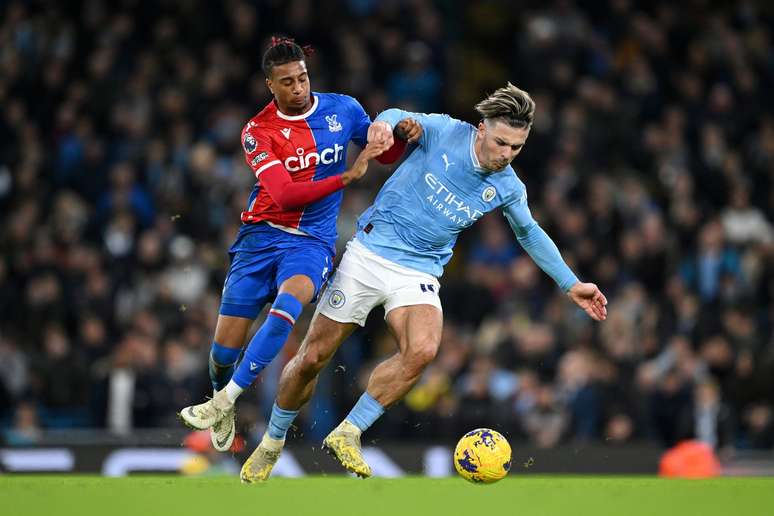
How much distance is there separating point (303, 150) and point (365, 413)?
1.68 m

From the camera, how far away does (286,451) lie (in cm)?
1212

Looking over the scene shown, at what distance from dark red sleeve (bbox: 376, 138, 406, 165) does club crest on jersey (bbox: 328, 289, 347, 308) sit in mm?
868

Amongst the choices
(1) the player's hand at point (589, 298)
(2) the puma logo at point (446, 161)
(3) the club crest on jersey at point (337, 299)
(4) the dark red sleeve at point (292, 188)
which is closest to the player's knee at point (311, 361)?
(3) the club crest on jersey at point (337, 299)

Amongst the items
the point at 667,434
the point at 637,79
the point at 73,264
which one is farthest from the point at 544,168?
A: the point at 73,264

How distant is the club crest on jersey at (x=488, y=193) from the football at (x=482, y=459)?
1.46m

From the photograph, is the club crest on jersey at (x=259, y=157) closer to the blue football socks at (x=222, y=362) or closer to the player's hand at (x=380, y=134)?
the player's hand at (x=380, y=134)

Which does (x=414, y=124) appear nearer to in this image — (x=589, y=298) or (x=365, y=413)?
(x=589, y=298)

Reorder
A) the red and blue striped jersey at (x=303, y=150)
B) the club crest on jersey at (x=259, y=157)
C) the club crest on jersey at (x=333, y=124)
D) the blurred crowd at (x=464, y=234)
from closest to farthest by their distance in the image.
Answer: the club crest on jersey at (x=259, y=157) < the red and blue striped jersey at (x=303, y=150) < the club crest on jersey at (x=333, y=124) < the blurred crowd at (x=464, y=234)

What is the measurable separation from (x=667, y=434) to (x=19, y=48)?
926cm

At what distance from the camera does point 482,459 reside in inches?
327

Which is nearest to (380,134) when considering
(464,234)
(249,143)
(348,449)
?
(249,143)

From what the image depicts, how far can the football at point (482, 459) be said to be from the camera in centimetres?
831

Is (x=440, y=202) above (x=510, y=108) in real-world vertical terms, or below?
below

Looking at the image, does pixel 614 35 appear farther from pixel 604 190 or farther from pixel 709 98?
pixel 604 190
